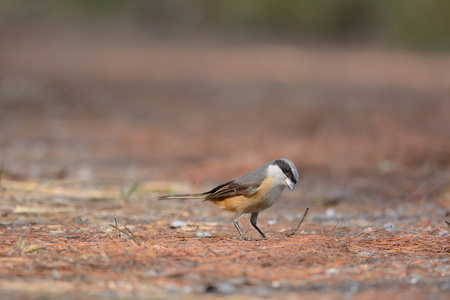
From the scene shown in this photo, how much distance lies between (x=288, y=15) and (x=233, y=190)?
25.7 meters

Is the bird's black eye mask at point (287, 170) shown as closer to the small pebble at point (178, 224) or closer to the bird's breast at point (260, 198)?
the bird's breast at point (260, 198)

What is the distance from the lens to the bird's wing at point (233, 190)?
5.45 metres

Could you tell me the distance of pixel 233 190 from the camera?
556 centimetres

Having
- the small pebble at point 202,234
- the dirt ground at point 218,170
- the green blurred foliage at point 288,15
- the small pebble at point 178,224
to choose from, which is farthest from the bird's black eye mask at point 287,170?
the green blurred foliage at point 288,15

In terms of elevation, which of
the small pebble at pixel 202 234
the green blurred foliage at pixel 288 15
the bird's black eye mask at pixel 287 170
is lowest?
the small pebble at pixel 202 234

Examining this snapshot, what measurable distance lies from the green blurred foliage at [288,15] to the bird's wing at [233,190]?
21.3 meters

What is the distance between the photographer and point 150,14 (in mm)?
32281

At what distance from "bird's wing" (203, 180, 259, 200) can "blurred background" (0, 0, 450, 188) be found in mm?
3458

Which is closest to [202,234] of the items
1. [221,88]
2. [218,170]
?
[218,170]

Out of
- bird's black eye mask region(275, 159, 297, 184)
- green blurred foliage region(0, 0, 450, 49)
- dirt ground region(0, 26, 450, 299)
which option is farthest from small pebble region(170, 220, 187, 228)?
green blurred foliage region(0, 0, 450, 49)

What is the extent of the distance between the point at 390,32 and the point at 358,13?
2.07 metres

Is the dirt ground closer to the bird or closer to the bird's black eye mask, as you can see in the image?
the bird

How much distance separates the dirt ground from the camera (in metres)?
4.07

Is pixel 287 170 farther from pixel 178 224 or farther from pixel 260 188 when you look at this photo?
pixel 178 224
